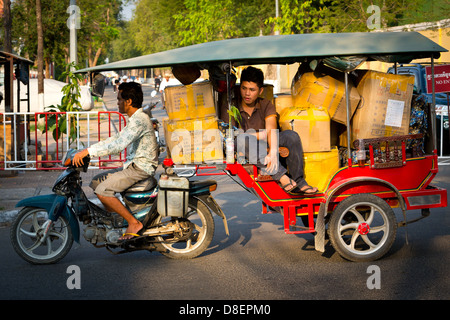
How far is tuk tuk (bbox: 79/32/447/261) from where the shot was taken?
598 cm

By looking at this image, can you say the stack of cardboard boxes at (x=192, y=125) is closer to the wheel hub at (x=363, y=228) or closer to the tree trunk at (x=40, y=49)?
the wheel hub at (x=363, y=228)

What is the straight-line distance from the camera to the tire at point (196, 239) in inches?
251

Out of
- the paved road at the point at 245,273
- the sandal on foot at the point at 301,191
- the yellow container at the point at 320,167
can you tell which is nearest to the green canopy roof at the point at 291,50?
the yellow container at the point at 320,167

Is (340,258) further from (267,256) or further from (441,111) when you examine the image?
(441,111)

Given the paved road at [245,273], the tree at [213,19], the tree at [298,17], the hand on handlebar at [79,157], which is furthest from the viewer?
the tree at [213,19]

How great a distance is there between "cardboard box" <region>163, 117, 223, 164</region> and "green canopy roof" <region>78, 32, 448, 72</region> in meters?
0.60

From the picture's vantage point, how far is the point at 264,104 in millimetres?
6582

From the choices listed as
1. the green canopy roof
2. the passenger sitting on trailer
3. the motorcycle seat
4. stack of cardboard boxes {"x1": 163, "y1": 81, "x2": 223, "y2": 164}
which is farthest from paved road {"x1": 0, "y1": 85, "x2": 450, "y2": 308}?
the green canopy roof

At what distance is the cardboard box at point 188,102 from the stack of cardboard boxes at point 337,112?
776mm

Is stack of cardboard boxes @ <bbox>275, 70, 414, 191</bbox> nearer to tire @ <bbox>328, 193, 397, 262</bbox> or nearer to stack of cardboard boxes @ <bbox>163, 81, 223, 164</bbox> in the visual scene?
tire @ <bbox>328, 193, 397, 262</bbox>

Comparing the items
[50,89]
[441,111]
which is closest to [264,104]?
[441,111]
